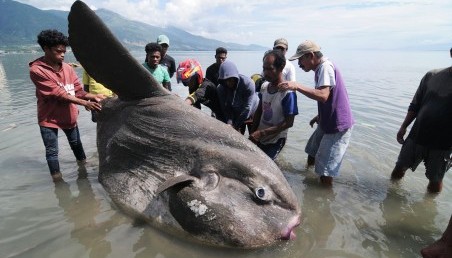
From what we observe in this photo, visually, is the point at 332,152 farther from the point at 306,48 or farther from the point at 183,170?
the point at 183,170

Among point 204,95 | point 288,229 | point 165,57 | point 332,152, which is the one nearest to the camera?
point 288,229

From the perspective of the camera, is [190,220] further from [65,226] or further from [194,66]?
[194,66]

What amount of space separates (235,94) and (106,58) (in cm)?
234

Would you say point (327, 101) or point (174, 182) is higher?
point (327, 101)

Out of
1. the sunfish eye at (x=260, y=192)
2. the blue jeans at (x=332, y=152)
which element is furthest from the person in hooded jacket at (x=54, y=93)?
the blue jeans at (x=332, y=152)

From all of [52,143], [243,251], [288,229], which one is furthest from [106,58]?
[288,229]

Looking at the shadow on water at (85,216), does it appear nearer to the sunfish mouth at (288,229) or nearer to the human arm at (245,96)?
the sunfish mouth at (288,229)

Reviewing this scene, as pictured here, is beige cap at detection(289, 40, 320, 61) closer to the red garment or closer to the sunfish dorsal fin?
the sunfish dorsal fin

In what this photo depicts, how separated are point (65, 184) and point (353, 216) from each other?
455 cm

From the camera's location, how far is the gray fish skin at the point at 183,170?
3414mm

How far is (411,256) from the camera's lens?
3.87 metres

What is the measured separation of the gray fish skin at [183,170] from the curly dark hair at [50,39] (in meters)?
0.94

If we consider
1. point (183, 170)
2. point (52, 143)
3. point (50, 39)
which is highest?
point (50, 39)

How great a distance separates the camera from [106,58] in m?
4.10
